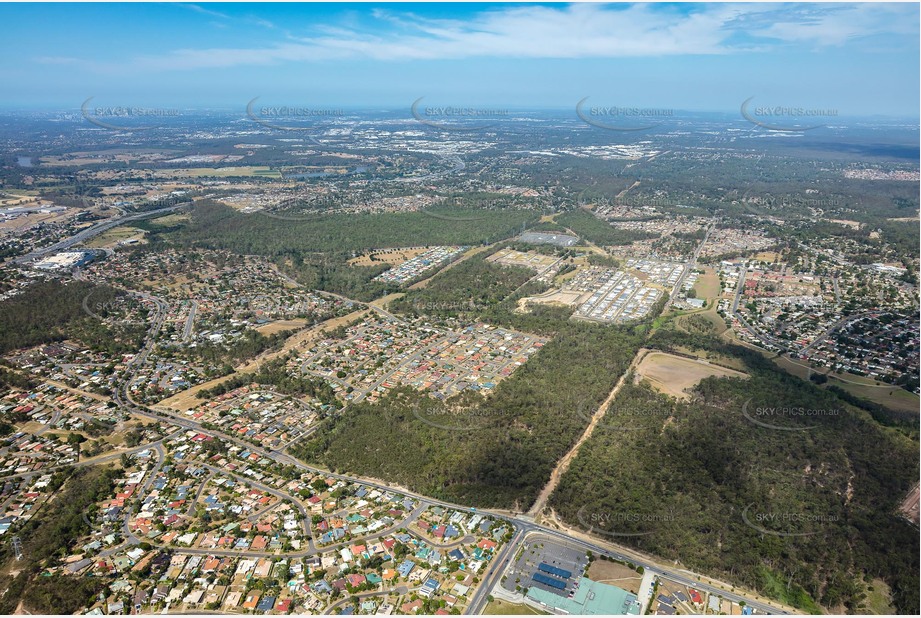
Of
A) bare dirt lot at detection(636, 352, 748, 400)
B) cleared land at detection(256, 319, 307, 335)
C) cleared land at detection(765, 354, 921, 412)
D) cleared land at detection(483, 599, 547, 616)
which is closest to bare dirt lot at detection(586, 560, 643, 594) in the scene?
cleared land at detection(483, 599, 547, 616)

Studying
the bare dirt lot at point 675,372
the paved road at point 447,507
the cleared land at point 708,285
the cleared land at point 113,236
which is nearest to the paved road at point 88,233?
the cleared land at point 113,236

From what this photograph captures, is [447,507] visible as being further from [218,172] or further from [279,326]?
[218,172]

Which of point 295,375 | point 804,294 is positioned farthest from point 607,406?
point 804,294

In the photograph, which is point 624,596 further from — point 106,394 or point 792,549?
point 106,394

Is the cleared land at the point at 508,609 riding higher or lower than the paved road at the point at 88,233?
lower

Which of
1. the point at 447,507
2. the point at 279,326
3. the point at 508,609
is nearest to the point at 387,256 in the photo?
the point at 279,326

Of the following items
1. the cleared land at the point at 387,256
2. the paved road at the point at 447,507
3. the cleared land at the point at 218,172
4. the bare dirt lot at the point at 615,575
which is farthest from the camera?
the cleared land at the point at 218,172

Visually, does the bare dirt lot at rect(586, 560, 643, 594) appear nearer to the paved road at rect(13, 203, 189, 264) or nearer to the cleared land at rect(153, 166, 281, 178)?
the paved road at rect(13, 203, 189, 264)

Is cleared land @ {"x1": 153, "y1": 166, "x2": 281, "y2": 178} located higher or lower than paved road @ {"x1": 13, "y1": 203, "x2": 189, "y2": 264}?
higher

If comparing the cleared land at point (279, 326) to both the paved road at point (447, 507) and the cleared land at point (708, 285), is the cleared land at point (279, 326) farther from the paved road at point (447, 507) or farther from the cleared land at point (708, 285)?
the cleared land at point (708, 285)
